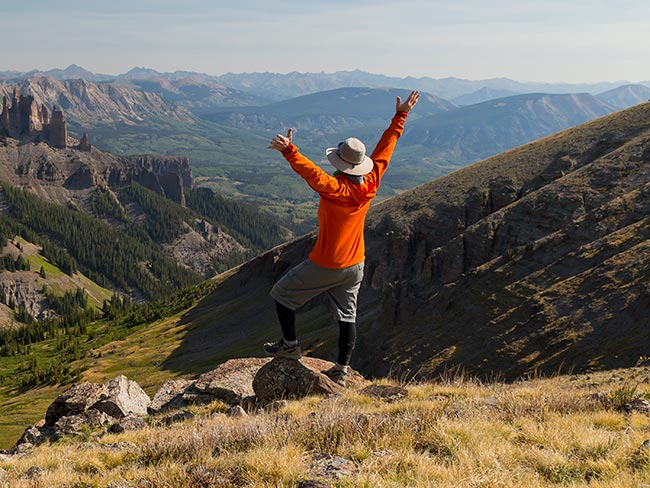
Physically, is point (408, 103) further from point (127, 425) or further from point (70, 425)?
point (70, 425)

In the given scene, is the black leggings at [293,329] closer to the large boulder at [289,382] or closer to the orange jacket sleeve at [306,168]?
the large boulder at [289,382]

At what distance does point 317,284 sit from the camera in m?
12.5

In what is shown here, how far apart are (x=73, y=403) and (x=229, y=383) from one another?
7.08 metres

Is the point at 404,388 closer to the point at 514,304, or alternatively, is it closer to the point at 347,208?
the point at 347,208

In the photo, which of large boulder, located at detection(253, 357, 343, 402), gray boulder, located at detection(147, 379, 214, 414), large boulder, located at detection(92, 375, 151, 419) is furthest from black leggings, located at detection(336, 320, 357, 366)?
large boulder, located at detection(92, 375, 151, 419)

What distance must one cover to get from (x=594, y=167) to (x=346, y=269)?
54284 millimetres

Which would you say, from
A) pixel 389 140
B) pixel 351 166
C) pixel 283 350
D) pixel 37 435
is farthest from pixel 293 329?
pixel 37 435

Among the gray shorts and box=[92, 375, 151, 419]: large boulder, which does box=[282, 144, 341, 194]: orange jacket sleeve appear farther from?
box=[92, 375, 151, 419]: large boulder

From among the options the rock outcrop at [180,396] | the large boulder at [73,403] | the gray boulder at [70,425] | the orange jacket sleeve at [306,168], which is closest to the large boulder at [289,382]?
the rock outcrop at [180,396]

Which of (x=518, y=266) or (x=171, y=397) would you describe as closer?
(x=171, y=397)

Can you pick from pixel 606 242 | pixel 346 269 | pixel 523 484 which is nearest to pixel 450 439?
pixel 523 484

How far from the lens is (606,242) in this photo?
43.0 m

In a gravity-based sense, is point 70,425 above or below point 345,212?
below

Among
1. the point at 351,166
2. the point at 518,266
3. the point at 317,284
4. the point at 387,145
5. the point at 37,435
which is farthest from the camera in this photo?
the point at 518,266
